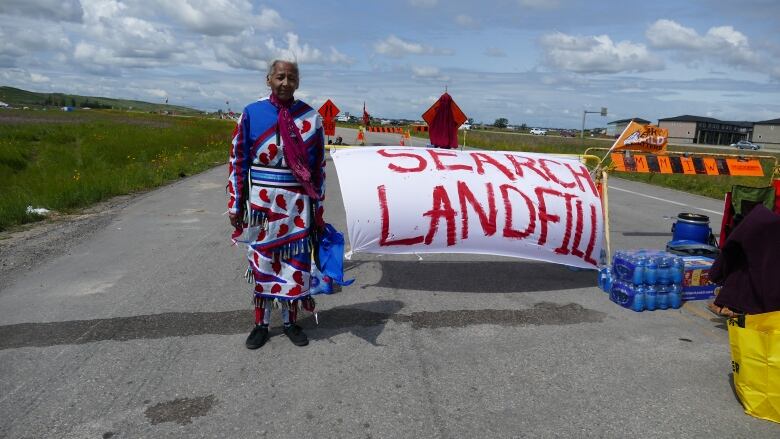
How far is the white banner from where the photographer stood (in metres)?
5.27

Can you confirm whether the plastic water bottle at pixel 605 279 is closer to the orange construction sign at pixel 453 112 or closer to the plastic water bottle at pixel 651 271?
the plastic water bottle at pixel 651 271

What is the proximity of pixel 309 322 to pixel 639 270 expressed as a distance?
9.97 ft

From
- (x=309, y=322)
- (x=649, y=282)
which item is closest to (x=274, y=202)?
(x=309, y=322)

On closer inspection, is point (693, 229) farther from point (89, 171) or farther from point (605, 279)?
point (89, 171)

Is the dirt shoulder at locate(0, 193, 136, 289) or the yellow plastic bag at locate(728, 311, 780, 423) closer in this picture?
the yellow plastic bag at locate(728, 311, 780, 423)

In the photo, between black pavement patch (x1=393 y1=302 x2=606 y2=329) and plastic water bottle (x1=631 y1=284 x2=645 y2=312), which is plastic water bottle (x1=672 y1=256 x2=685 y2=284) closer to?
plastic water bottle (x1=631 y1=284 x2=645 y2=312)

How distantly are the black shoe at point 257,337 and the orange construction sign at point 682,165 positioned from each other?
5.77 m

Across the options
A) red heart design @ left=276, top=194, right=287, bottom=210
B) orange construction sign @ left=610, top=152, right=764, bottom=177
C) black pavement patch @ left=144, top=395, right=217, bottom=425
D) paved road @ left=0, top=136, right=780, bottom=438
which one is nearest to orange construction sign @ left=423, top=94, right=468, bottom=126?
orange construction sign @ left=610, top=152, right=764, bottom=177

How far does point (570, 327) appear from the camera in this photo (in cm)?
461

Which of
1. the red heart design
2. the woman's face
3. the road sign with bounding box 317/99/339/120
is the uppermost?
the road sign with bounding box 317/99/339/120

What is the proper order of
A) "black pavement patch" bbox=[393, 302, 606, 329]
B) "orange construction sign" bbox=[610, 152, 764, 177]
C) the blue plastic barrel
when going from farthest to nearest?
"orange construction sign" bbox=[610, 152, 764, 177] → the blue plastic barrel → "black pavement patch" bbox=[393, 302, 606, 329]

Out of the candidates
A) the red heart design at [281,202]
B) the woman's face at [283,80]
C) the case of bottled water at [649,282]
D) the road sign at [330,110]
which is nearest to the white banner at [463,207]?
the case of bottled water at [649,282]

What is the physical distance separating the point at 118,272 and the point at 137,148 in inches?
642

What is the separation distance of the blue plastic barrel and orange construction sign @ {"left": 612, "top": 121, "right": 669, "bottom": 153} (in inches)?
49.9
